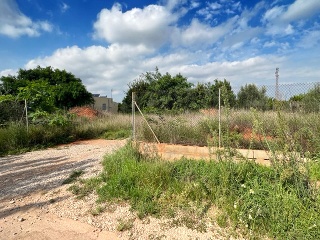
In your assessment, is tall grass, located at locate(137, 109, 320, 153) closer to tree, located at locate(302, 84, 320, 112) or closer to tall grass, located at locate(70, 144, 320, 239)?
tree, located at locate(302, 84, 320, 112)

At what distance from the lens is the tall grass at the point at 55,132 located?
8.38 metres

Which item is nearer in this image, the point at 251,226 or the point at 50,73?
the point at 251,226

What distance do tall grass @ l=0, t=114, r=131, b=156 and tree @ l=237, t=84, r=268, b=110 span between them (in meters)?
6.20

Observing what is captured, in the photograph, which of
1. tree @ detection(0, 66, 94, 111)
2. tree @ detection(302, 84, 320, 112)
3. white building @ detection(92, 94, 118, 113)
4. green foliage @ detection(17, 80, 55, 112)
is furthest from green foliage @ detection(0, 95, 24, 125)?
white building @ detection(92, 94, 118, 113)

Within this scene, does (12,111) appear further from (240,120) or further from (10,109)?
(240,120)

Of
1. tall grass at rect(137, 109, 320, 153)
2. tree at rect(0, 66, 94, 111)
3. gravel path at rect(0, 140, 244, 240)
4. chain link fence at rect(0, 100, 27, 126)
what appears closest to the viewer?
gravel path at rect(0, 140, 244, 240)

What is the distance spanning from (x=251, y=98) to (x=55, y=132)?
323 inches

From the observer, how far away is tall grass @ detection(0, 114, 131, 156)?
838cm

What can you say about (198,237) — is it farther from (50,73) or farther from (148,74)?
(50,73)


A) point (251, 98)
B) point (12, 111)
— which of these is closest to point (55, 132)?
point (12, 111)

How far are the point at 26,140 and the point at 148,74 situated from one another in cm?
970

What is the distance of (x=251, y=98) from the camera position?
7.87 m

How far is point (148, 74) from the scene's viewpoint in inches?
647

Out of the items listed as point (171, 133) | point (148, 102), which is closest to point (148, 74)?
point (148, 102)
